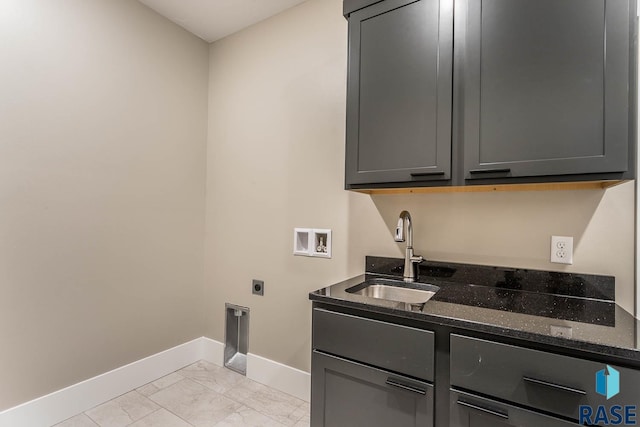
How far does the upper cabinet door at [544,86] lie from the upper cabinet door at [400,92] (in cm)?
9

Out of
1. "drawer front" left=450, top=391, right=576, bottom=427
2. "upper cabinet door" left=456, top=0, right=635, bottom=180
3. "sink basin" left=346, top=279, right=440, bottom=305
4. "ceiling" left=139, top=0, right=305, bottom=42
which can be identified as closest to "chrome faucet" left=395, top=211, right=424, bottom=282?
"sink basin" left=346, top=279, right=440, bottom=305

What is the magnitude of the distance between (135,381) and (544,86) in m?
2.81

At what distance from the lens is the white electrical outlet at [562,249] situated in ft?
4.58

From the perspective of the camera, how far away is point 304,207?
2152mm

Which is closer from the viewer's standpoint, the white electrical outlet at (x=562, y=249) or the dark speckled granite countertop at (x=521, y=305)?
the dark speckled granite countertop at (x=521, y=305)

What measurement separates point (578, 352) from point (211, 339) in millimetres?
2425

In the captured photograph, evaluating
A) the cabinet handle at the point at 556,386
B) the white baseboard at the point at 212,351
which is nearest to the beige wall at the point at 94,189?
the white baseboard at the point at 212,351

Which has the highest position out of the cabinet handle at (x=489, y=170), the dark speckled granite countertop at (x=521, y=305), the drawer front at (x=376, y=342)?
the cabinet handle at (x=489, y=170)

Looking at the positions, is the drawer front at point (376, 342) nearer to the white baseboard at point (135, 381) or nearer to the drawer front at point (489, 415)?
the drawer front at point (489, 415)

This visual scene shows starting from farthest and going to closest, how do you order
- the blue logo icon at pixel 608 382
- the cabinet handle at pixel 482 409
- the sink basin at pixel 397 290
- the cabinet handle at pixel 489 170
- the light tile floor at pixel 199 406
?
the light tile floor at pixel 199 406, the sink basin at pixel 397 290, the cabinet handle at pixel 489 170, the cabinet handle at pixel 482 409, the blue logo icon at pixel 608 382

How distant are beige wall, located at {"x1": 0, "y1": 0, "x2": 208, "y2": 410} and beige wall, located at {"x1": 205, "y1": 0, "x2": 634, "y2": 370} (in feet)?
0.86

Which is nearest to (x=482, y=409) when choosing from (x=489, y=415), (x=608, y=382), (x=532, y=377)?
(x=489, y=415)

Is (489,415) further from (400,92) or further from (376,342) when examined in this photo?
(400,92)

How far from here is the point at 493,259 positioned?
1.56 metres
